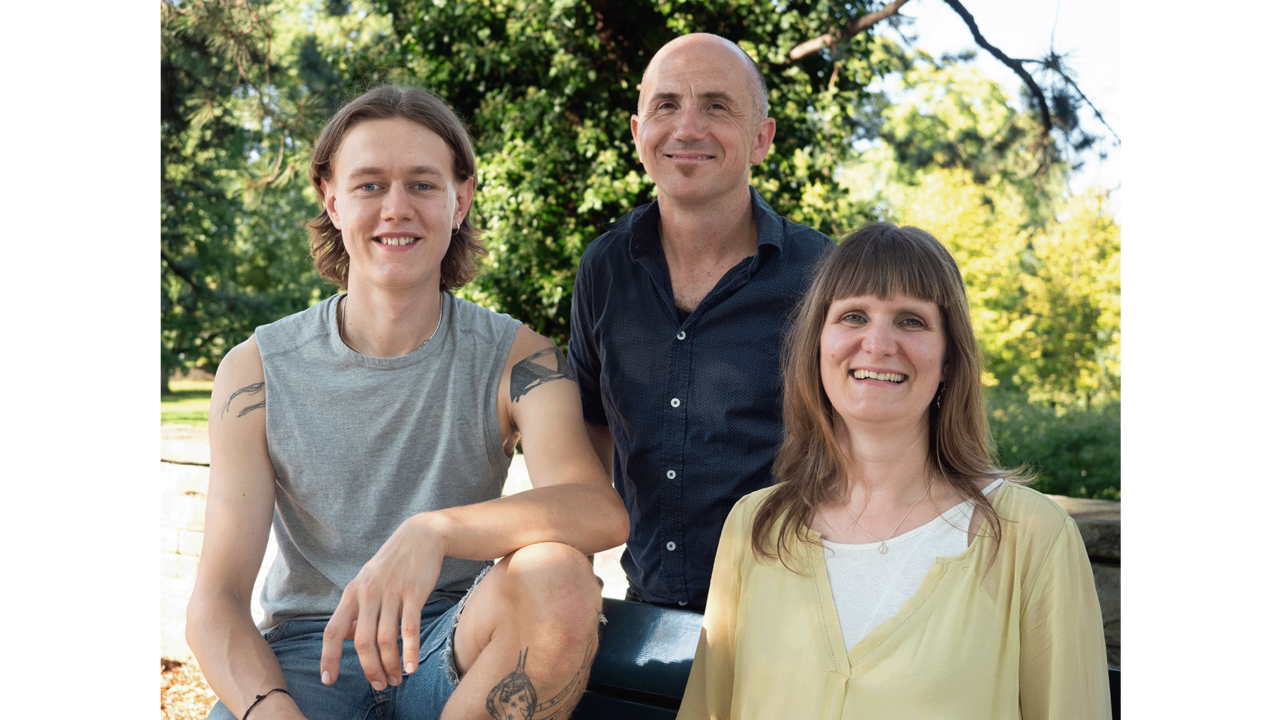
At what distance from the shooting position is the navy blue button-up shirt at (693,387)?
2.67 meters

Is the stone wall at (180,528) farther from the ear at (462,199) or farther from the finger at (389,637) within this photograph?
the finger at (389,637)

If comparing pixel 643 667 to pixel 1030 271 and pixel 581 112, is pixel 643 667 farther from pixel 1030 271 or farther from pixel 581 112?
pixel 1030 271

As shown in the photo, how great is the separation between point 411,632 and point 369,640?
7 cm

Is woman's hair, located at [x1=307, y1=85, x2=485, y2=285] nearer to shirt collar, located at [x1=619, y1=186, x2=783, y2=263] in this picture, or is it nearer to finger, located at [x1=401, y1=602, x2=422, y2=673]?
shirt collar, located at [x1=619, y1=186, x2=783, y2=263]

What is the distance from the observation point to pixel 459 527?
187cm

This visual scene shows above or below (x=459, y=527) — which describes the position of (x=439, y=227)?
above

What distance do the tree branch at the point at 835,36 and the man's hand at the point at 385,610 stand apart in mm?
3833

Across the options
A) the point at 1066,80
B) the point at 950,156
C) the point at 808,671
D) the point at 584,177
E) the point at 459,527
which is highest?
the point at 950,156

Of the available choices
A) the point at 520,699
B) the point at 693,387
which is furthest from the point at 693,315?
the point at 520,699

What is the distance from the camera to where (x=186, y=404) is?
1484 centimetres

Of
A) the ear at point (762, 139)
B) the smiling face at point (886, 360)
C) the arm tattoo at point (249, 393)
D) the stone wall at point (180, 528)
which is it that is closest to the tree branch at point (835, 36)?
the ear at point (762, 139)
